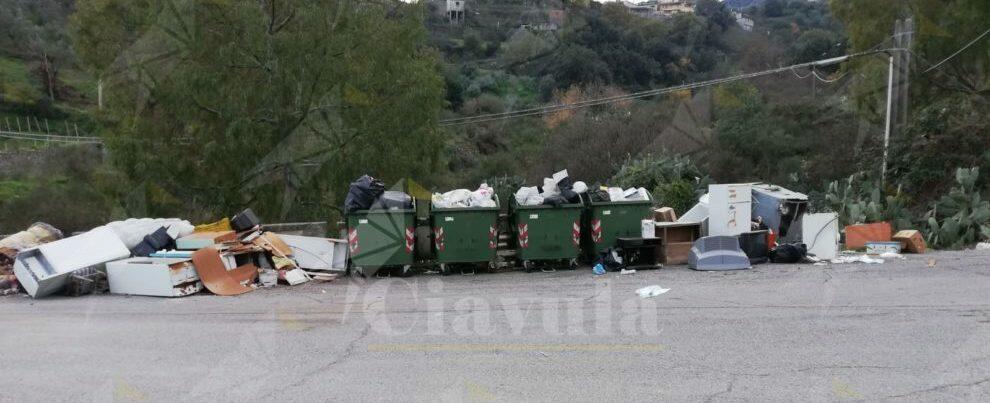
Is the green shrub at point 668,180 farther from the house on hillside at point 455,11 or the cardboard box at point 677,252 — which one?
the house on hillside at point 455,11

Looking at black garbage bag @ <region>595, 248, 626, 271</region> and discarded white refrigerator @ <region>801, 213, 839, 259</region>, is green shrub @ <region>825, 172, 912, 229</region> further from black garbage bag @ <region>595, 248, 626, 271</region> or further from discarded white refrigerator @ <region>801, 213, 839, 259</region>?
black garbage bag @ <region>595, 248, 626, 271</region>

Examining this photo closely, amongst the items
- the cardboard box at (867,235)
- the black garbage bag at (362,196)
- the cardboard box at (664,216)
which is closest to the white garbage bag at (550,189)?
the cardboard box at (664,216)

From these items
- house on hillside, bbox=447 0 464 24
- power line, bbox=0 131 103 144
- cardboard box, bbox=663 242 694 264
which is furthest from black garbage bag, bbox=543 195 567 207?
house on hillside, bbox=447 0 464 24

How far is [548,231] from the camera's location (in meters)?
13.3

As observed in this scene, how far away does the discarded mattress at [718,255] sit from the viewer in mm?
12844

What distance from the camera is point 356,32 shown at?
76.7 ft

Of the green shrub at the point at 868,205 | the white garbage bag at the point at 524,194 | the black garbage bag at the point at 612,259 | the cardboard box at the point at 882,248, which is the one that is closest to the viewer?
the black garbage bag at the point at 612,259

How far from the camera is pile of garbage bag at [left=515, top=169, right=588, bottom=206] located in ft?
44.0

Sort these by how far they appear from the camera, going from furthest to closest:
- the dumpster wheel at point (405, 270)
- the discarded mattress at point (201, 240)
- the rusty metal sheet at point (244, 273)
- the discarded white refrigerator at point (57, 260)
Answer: the dumpster wheel at point (405, 270) → the discarded mattress at point (201, 240) → the rusty metal sheet at point (244, 273) → the discarded white refrigerator at point (57, 260)

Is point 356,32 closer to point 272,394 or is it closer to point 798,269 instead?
point 798,269

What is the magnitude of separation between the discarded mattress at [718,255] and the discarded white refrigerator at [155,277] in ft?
26.6

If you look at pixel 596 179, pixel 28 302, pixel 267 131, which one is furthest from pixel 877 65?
pixel 28 302

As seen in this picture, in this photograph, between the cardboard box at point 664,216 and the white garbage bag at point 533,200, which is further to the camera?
the cardboard box at point 664,216

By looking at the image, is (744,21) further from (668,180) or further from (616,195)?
(616,195)
